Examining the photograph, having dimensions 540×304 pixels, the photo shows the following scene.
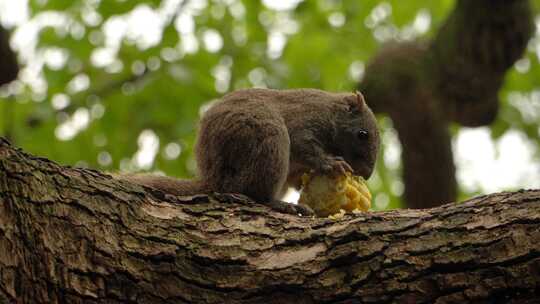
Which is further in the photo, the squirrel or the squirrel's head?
the squirrel's head

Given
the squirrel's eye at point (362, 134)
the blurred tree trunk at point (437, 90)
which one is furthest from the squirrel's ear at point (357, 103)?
the blurred tree trunk at point (437, 90)

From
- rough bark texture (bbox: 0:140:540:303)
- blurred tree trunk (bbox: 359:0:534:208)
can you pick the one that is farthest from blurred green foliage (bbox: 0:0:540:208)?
rough bark texture (bbox: 0:140:540:303)

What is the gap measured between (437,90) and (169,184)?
4.63 meters

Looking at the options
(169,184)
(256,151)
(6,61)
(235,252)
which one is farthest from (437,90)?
(235,252)

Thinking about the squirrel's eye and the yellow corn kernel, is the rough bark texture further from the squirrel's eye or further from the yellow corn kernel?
the squirrel's eye

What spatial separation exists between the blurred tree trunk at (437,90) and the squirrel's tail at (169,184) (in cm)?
406

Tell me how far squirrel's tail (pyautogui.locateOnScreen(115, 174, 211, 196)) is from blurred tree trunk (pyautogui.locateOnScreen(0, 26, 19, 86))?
2588 millimetres

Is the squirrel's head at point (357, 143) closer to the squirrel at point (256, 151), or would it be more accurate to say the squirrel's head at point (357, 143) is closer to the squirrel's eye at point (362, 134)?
the squirrel's eye at point (362, 134)

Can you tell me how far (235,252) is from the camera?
3.41 metres

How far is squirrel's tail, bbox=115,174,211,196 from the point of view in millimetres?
4363

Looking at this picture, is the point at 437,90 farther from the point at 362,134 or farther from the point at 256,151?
the point at 256,151

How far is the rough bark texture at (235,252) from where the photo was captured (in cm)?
312

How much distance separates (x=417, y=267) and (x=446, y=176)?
5.28m

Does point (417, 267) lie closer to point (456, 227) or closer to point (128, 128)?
point (456, 227)
